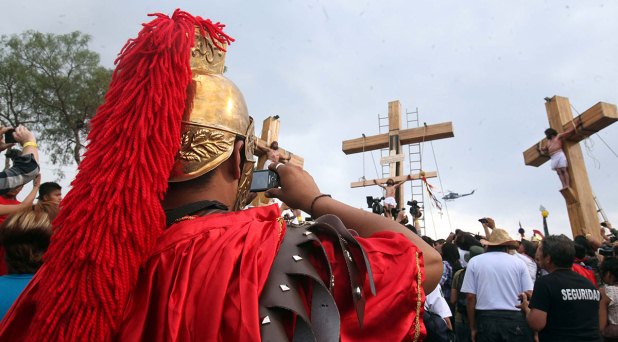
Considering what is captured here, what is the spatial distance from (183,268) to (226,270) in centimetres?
13

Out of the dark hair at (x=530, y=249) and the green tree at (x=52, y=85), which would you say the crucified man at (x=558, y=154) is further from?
the green tree at (x=52, y=85)

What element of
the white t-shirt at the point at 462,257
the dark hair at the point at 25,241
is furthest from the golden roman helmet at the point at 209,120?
the white t-shirt at the point at 462,257

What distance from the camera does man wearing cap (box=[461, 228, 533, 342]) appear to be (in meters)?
4.73

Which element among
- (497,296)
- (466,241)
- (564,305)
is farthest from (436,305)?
(466,241)

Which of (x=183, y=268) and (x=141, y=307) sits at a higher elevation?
(x=183, y=268)

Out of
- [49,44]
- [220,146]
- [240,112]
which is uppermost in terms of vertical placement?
[49,44]

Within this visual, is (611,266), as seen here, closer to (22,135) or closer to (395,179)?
(22,135)

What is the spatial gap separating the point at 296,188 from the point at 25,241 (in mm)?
1465

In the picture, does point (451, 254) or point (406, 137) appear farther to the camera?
point (406, 137)

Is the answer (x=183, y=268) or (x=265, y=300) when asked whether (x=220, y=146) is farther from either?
(x=265, y=300)

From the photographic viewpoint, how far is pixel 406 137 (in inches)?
528

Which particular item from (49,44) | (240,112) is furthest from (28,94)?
(240,112)

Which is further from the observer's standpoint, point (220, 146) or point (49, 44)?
point (49, 44)

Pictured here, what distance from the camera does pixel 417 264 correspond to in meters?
1.26
